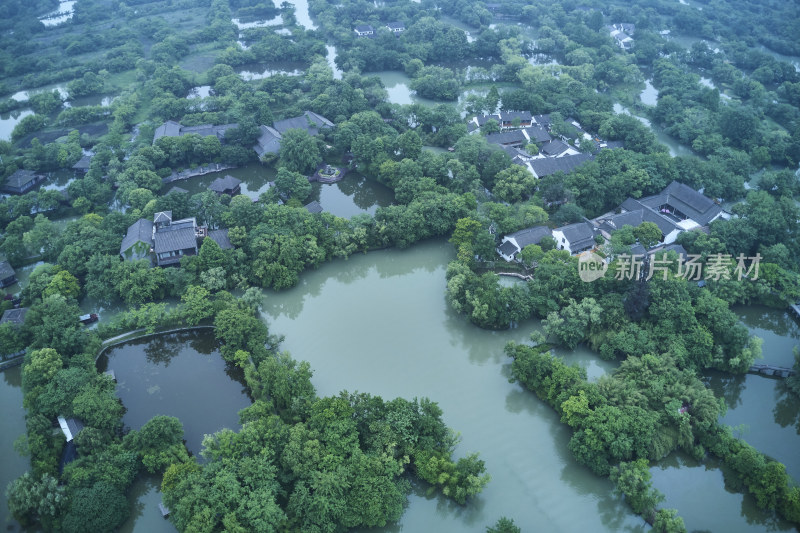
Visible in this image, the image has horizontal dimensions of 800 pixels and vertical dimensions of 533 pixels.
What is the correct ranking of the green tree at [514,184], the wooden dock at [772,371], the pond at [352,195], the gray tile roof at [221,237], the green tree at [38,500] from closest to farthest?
the green tree at [38,500]
the wooden dock at [772,371]
the gray tile roof at [221,237]
the green tree at [514,184]
the pond at [352,195]

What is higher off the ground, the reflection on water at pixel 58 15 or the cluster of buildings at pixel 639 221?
the reflection on water at pixel 58 15

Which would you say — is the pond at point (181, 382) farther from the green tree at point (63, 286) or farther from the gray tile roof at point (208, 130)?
the gray tile roof at point (208, 130)

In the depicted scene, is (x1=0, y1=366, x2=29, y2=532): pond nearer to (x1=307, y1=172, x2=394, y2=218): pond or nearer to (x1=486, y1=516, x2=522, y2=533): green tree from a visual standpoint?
(x1=486, y1=516, x2=522, y2=533): green tree

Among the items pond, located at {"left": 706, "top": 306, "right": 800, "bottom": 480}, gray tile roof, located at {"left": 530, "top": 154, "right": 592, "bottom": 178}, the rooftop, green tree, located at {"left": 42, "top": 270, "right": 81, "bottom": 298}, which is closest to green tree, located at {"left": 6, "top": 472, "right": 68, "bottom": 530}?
green tree, located at {"left": 42, "top": 270, "right": 81, "bottom": 298}

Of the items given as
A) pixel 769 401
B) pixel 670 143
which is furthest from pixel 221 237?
pixel 670 143

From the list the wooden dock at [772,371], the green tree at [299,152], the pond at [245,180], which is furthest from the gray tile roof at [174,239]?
the wooden dock at [772,371]

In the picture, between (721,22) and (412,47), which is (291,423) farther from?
(721,22)
